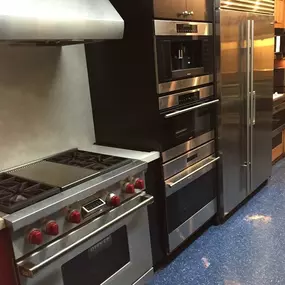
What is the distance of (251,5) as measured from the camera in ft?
8.66

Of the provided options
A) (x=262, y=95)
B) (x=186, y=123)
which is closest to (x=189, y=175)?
(x=186, y=123)

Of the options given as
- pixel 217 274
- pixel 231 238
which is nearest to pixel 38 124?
pixel 217 274

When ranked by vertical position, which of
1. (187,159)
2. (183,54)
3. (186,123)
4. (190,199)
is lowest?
(190,199)

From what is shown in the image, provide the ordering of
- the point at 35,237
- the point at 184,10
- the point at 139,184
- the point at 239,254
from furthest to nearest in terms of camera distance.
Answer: the point at 239,254 → the point at 184,10 → the point at 139,184 → the point at 35,237

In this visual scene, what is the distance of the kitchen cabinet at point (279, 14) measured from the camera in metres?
3.61

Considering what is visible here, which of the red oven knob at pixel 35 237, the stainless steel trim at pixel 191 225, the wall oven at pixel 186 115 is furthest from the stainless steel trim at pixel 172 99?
the red oven knob at pixel 35 237

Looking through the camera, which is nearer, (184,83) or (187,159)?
(184,83)

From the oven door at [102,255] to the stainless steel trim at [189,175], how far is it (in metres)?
0.28

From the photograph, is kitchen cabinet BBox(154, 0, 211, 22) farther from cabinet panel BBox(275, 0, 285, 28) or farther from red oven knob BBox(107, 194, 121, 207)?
cabinet panel BBox(275, 0, 285, 28)

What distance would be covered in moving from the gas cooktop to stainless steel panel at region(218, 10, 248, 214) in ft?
3.45

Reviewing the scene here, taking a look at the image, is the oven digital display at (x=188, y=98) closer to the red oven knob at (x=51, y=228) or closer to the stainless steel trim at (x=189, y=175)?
the stainless steel trim at (x=189, y=175)

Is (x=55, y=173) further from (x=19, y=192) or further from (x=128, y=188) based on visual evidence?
(x=128, y=188)

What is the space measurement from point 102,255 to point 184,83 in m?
1.14

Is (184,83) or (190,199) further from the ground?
(184,83)
